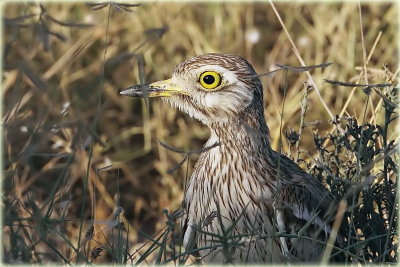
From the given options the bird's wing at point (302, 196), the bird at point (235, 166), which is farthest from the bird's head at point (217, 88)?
the bird's wing at point (302, 196)

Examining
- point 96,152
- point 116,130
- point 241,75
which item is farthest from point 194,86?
point 116,130

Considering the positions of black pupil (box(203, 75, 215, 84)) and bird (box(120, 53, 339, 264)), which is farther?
black pupil (box(203, 75, 215, 84))

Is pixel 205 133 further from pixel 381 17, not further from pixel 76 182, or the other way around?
pixel 381 17

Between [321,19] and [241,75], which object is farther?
[321,19]

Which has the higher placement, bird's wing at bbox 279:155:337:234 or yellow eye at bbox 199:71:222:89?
yellow eye at bbox 199:71:222:89

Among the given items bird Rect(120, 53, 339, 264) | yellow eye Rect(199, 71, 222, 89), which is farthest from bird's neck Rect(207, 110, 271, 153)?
yellow eye Rect(199, 71, 222, 89)

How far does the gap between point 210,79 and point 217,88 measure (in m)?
0.05

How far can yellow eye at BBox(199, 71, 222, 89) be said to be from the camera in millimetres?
3576

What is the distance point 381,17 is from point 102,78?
151 inches

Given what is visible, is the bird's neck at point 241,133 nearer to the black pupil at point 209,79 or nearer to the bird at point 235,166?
the bird at point 235,166

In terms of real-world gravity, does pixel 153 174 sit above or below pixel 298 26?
below

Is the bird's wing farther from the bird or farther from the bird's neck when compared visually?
the bird's neck

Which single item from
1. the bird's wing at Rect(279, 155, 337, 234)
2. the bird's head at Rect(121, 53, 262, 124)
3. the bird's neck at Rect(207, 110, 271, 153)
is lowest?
the bird's wing at Rect(279, 155, 337, 234)

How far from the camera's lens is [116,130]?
5.86 metres
